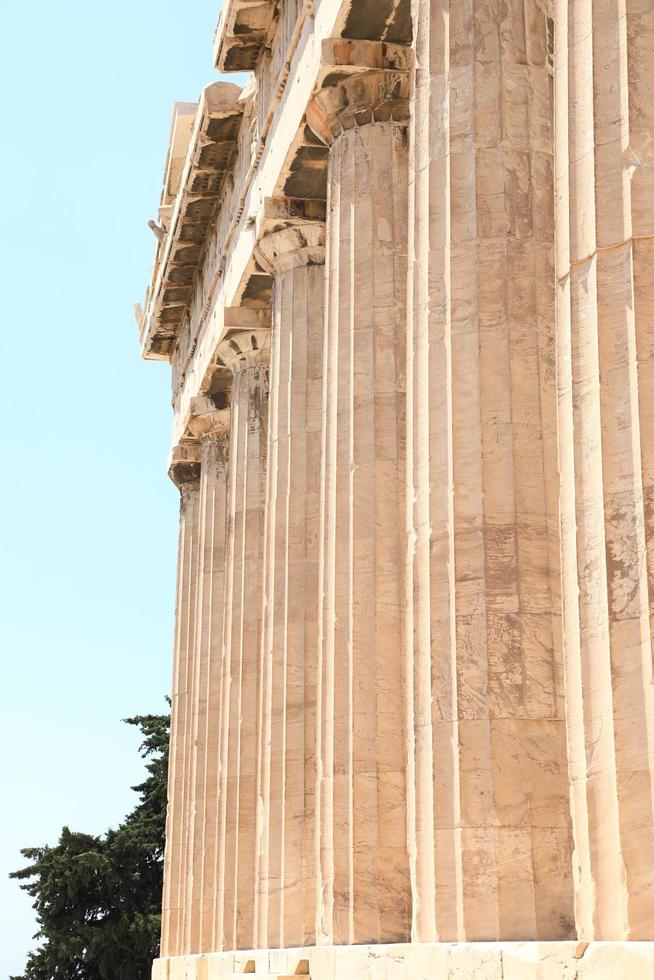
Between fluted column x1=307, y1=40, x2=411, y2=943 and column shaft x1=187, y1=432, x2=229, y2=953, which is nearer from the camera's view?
fluted column x1=307, y1=40, x2=411, y2=943

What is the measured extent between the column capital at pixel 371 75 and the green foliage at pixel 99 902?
75271 millimetres

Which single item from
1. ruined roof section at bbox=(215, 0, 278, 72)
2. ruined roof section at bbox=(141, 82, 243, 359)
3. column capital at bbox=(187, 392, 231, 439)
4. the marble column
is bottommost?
the marble column

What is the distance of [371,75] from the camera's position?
39875mm

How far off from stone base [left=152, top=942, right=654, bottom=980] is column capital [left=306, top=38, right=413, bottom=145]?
20.7 m

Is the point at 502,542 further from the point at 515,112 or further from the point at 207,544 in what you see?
the point at 207,544

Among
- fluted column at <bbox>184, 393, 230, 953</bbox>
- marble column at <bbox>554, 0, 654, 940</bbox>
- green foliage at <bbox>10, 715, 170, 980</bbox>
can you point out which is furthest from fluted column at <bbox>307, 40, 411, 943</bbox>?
green foliage at <bbox>10, 715, 170, 980</bbox>

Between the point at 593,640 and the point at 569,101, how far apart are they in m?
8.24

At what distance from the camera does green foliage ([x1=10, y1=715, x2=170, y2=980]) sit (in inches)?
4070

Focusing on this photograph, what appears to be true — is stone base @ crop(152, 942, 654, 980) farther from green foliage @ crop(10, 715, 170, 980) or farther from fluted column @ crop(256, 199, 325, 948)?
green foliage @ crop(10, 715, 170, 980)

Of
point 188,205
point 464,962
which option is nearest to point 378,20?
point 464,962

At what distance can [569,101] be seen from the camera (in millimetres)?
23344

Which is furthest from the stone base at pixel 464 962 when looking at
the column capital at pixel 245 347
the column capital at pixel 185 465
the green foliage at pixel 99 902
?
the green foliage at pixel 99 902

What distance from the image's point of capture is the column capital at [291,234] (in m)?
48.2

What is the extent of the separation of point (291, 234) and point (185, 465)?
87.4 feet
